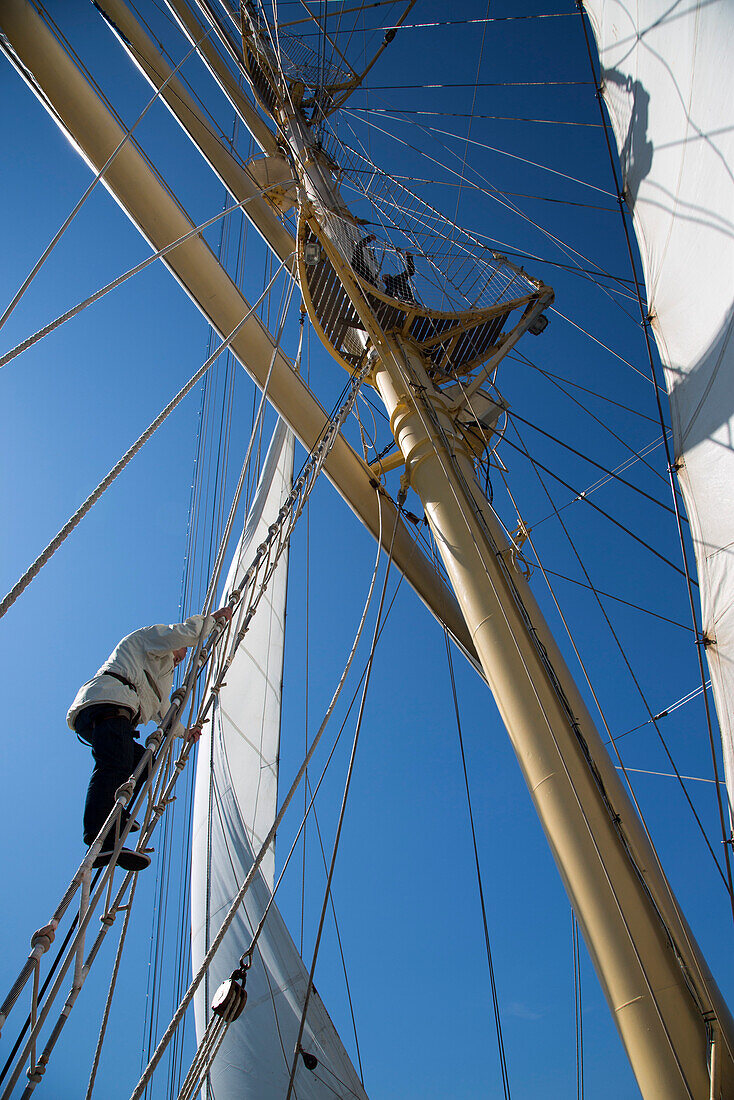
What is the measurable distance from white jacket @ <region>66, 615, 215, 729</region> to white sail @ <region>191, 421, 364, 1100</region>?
92 cm

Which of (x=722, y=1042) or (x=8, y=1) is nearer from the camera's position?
(x=722, y=1042)

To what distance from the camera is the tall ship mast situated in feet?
7.98

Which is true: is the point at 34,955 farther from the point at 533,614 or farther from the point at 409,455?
the point at 409,455

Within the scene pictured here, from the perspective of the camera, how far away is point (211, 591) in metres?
3.38

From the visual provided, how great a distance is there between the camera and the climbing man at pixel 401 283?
231 inches

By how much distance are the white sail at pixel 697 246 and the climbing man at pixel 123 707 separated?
213 cm

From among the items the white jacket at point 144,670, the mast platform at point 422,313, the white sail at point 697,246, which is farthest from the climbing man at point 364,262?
the white jacket at point 144,670

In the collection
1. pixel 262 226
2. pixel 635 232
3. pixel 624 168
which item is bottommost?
pixel 635 232

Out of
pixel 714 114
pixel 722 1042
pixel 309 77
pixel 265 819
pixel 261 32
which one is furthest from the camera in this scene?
pixel 309 77

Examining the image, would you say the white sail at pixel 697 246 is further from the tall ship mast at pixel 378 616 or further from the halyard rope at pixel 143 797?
the halyard rope at pixel 143 797

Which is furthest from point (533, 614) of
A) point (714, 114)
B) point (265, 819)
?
point (265, 819)

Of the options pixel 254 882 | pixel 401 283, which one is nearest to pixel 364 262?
pixel 401 283

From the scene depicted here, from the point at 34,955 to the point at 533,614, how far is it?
258 centimetres

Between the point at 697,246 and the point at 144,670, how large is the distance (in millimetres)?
3158
